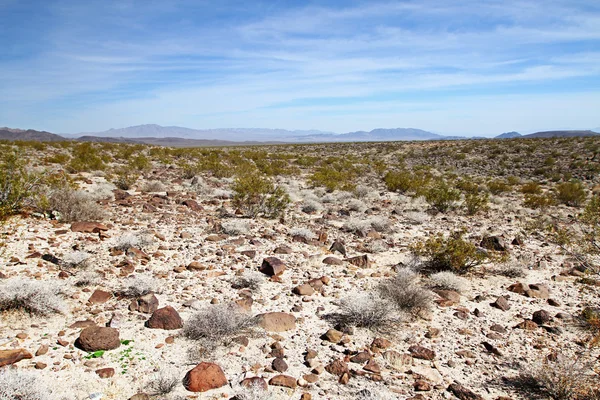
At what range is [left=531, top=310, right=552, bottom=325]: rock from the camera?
17.1 ft

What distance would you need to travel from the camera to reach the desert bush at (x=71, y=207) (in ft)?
27.2

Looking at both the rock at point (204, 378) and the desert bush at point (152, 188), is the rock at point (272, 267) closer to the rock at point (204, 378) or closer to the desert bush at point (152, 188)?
the rock at point (204, 378)

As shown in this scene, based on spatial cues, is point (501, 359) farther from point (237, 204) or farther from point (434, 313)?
point (237, 204)

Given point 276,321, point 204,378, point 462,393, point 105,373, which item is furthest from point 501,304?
point 105,373

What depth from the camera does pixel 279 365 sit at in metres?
4.09

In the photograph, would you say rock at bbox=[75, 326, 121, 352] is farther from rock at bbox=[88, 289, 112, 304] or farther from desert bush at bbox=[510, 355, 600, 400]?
desert bush at bbox=[510, 355, 600, 400]

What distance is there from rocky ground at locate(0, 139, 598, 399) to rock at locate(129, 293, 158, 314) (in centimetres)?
3

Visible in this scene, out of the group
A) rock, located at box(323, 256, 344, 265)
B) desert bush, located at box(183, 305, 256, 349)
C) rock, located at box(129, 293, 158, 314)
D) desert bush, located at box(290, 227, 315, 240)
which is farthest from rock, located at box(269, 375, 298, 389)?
desert bush, located at box(290, 227, 315, 240)

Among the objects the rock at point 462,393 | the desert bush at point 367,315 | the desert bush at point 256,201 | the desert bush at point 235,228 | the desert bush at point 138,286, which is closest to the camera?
the rock at point 462,393

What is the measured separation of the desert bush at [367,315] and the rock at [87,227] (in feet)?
17.9

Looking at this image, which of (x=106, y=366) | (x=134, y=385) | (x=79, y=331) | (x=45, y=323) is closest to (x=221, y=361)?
(x=134, y=385)

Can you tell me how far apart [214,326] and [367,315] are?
6.62 feet

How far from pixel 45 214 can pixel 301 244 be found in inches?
226

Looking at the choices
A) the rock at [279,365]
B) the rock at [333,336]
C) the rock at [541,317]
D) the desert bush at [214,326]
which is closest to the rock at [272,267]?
the desert bush at [214,326]
